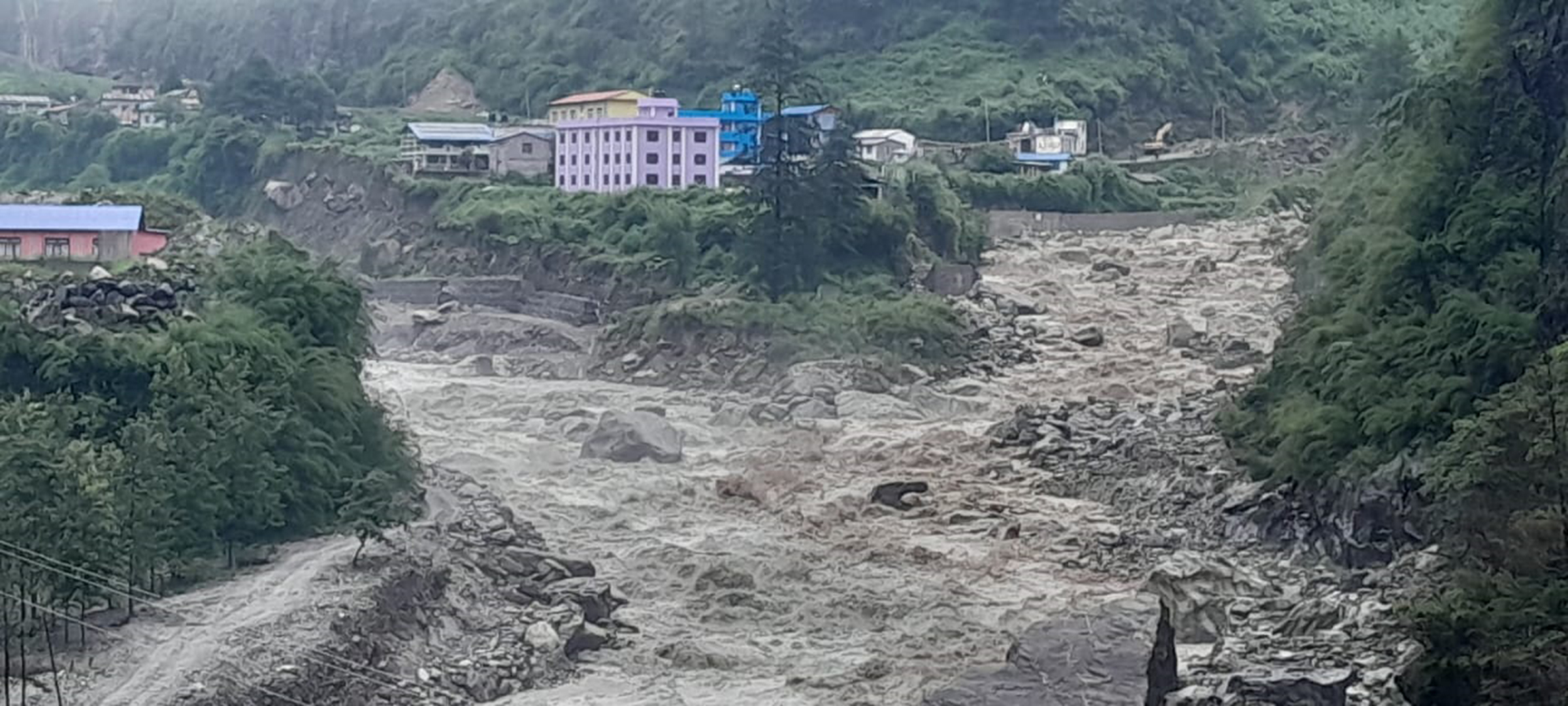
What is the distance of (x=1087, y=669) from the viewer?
2014 centimetres

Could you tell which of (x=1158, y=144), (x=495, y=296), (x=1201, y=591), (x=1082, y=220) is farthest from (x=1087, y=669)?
(x=1158, y=144)

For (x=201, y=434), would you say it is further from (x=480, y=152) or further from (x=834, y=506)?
(x=480, y=152)

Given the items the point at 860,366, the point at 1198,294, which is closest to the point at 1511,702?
the point at 860,366

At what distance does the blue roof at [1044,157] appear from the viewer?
6662cm

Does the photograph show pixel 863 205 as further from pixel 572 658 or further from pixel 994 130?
pixel 572 658

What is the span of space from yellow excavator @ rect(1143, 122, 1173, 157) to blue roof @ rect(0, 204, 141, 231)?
44735 mm

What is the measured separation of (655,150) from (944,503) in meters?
29.6

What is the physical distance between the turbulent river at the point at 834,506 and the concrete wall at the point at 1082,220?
5.80 metres

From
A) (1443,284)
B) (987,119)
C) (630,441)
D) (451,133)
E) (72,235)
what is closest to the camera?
(1443,284)

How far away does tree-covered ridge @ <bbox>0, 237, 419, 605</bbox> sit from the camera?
21797 mm

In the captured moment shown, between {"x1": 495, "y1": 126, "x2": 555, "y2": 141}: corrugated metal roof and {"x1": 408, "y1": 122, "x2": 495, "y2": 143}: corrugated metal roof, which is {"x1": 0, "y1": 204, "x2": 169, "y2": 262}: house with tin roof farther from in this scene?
{"x1": 408, "y1": 122, "x2": 495, "y2": 143}: corrugated metal roof

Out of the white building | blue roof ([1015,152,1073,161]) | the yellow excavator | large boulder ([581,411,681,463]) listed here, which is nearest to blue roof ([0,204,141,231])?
large boulder ([581,411,681,463])

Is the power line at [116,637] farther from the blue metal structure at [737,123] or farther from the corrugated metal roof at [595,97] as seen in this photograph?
the corrugated metal roof at [595,97]

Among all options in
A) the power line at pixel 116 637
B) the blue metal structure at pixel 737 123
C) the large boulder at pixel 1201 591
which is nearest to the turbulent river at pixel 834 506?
the large boulder at pixel 1201 591
